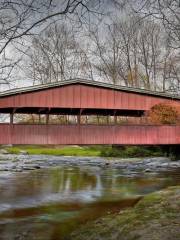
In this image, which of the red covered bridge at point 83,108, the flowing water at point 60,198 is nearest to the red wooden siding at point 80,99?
the red covered bridge at point 83,108

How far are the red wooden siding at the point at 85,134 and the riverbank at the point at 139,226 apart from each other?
47.1ft

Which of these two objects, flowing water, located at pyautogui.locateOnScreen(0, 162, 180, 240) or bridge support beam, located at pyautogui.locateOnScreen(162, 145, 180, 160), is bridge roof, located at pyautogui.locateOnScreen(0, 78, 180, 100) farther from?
bridge support beam, located at pyautogui.locateOnScreen(162, 145, 180, 160)

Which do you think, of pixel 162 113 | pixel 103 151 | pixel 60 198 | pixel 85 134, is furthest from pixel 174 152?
pixel 60 198

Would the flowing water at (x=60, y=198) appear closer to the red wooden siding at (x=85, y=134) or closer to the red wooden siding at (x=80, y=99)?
the red wooden siding at (x=85, y=134)

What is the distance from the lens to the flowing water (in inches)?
466

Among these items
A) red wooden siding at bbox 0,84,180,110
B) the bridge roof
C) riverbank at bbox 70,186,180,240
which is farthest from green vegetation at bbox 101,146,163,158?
riverbank at bbox 70,186,180,240

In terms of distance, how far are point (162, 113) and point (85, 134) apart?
5623mm

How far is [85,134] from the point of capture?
90.5ft

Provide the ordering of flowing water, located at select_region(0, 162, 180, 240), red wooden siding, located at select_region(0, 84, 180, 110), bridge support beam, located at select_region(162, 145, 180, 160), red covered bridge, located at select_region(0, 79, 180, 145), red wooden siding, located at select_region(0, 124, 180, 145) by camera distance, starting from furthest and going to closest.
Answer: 1. bridge support beam, located at select_region(162, 145, 180, 160)
2. red wooden siding, located at select_region(0, 84, 180, 110)
3. red covered bridge, located at select_region(0, 79, 180, 145)
4. red wooden siding, located at select_region(0, 124, 180, 145)
5. flowing water, located at select_region(0, 162, 180, 240)

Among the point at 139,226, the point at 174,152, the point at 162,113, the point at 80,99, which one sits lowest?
the point at 174,152

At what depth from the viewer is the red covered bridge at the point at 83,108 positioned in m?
26.9

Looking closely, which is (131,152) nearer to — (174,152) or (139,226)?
(174,152)

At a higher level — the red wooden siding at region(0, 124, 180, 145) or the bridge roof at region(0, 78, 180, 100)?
the bridge roof at region(0, 78, 180, 100)

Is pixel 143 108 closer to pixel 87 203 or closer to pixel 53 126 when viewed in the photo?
pixel 53 126
